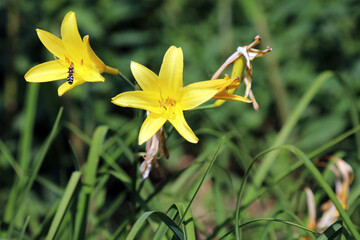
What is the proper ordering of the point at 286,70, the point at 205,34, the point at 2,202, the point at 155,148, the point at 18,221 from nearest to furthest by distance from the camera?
the point at 155,148 → the point at 18,221 → the point at 2,202 → the point at 286,70 → the point at 205,34

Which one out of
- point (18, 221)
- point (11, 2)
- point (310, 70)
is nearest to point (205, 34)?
point (310, 70)

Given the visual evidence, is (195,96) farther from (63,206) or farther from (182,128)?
(63,206)

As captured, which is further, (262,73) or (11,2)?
(262,73)

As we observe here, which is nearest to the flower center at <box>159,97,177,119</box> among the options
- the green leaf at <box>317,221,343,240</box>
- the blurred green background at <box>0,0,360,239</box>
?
the green leaf at <box>317,221,343,240</box>

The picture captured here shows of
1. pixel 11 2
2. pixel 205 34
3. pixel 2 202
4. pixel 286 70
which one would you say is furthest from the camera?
pixel 205 34

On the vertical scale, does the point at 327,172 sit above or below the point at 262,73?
below

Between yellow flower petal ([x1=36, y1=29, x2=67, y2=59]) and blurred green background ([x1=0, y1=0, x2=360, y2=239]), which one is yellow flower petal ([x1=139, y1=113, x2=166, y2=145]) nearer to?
yellow flower petal ([x1=36, y1=29, x2=67, y2=59])

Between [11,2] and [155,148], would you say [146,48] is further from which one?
[155,148]
